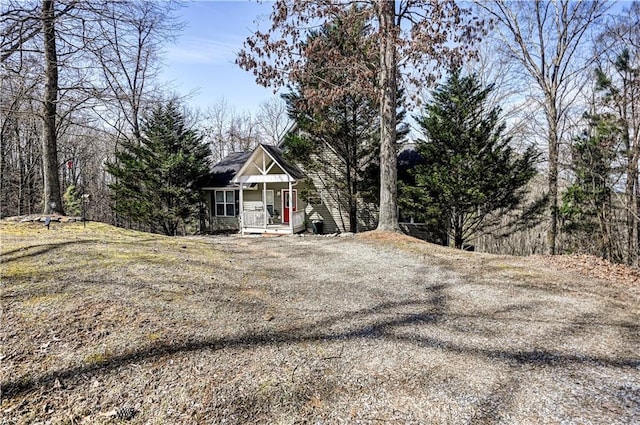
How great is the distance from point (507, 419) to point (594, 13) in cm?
1724

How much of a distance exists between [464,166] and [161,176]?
14.9 metres

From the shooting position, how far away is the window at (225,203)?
64.6 feet

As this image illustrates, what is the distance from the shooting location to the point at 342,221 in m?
17.7

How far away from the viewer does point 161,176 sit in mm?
18219

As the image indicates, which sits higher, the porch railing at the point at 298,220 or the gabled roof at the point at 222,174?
the gabled roof at the point at 222,174

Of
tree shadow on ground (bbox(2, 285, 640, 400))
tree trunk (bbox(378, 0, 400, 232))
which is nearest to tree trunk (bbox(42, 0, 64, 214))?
tree trunk (bbox(378, 0, 400, 232))

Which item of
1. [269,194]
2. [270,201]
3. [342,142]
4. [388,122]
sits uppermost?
[342,142]

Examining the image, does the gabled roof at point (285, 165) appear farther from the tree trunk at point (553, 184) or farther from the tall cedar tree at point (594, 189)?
the tall cedar tree at point (594, 189)

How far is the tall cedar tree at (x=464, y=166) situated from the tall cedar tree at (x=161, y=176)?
11663 millimetres

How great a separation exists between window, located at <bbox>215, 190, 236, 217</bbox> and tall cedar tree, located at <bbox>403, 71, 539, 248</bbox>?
33.5ft

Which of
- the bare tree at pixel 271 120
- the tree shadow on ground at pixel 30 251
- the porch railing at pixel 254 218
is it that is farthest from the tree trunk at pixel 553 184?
the bare tree at pixel 271 120

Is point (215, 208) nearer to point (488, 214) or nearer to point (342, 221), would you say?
point (342, 221)

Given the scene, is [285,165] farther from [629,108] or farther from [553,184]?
[629,108]

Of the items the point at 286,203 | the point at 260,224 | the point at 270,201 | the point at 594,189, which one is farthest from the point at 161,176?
the point at 594,189
